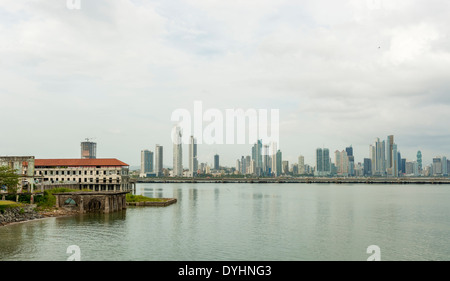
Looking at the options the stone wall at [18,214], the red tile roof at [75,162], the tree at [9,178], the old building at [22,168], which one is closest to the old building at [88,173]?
the red tile roof at [75,162]

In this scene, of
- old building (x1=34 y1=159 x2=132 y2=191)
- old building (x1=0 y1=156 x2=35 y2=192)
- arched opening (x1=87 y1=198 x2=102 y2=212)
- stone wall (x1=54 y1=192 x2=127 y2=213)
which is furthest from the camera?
old building (x1=34 y1=159 x2=132 y2=191)

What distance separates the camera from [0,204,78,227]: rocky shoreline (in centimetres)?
7938

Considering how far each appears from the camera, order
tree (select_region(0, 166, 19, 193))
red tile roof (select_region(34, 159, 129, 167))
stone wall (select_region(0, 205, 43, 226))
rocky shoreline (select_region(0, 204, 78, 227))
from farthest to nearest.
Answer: red tile roof (select_region(34, 159, 129, 167))
tree (select_region(0, 166, 19, 193))
rocky shoreline (select_region(0, 204, 78, 227))
stone wall (select_region(0, 205, 43, 226))

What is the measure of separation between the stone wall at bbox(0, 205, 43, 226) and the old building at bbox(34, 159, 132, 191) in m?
41.2

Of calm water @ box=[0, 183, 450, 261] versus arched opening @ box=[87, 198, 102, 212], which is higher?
arched opening @ box=[87, 198, 102, 212]

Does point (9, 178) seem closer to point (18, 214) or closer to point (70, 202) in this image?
point (18, 214)

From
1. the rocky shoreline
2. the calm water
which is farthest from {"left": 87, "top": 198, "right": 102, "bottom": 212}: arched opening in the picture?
the calm water

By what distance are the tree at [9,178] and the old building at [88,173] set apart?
1487 inches

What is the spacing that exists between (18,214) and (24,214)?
1466 millimetres

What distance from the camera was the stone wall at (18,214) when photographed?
259 ft

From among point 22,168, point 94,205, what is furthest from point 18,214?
point 94,205

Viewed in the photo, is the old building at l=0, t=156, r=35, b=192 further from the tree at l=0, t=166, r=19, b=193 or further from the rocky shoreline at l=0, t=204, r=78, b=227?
the rocky shoreline at l=0, t=204, r=78, b=227
